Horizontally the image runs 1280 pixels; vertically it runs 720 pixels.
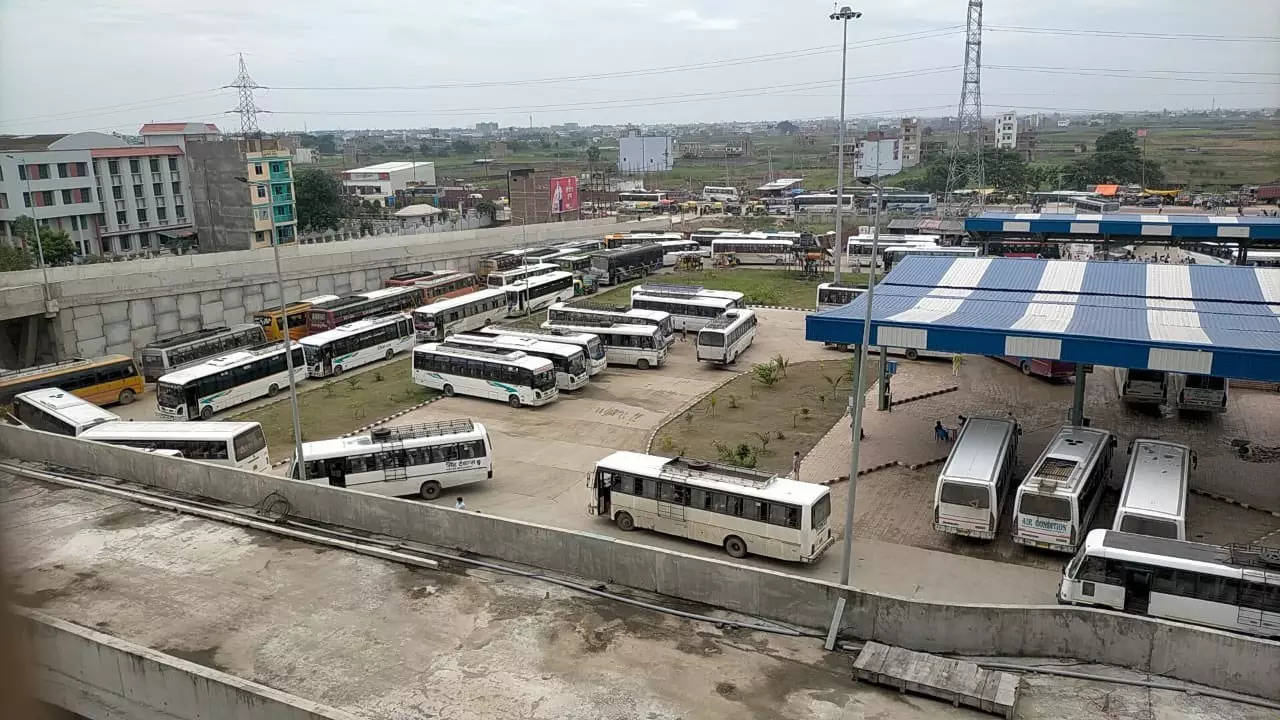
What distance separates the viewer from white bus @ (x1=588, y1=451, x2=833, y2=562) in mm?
14070

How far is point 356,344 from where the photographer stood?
2830 cm

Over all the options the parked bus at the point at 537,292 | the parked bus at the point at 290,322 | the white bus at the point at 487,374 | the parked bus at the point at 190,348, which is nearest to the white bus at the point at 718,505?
the white bus at the point at 487,374

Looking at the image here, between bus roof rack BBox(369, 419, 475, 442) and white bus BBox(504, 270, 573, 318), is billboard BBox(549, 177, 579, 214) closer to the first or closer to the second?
white bus BBox(504, 270, 573, 318)

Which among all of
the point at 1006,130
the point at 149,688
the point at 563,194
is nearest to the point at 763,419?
the point at 149,688

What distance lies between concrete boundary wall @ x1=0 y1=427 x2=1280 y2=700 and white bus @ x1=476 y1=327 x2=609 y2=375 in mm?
12267

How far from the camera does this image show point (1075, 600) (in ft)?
40.3

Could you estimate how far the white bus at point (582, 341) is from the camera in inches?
1020

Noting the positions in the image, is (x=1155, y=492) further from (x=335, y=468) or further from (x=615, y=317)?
(x=615, y=317)

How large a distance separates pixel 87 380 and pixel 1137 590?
25815 millimetres

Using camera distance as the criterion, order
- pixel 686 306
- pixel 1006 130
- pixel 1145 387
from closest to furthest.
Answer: pixel 1145 387 < pixel 686 306 < pixel 1006 130

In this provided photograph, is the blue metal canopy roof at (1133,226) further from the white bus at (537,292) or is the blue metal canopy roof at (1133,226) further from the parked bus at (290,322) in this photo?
the parked bus at (290,322)

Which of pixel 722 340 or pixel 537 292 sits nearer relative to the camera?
pixel 722 340

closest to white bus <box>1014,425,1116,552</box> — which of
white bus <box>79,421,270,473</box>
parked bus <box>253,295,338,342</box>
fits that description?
white bus <box>79,421,270,473</box>

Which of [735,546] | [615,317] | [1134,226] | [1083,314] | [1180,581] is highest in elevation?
[1134,226]
